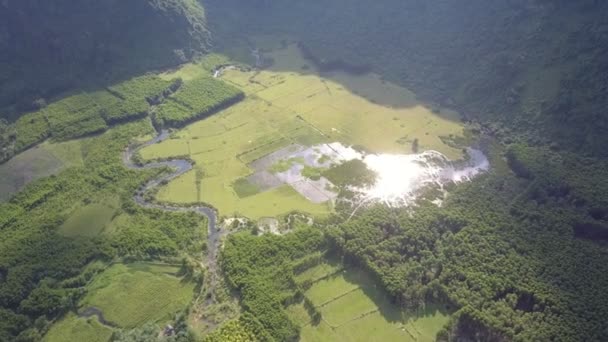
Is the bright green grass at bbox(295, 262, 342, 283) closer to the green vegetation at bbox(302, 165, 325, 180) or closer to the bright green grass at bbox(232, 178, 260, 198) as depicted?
the bright green grass at bbox(232, 178, 260, 198)

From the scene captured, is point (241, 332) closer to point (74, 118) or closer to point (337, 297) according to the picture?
point (337, 297)

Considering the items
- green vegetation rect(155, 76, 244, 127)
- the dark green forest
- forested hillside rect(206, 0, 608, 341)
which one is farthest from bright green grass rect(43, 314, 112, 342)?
green vegetation rect(155, 76, 244, 127)

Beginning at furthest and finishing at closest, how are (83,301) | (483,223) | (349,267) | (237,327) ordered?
(483,223) → (349,267) → (83,301) → (237,327)

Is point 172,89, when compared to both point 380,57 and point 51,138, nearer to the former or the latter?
point 51,138

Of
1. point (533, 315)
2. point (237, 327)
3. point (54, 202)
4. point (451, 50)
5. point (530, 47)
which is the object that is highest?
→ point (530, 47)

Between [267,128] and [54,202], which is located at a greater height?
[267,128]

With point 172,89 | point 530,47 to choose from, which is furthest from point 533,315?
point 172,89

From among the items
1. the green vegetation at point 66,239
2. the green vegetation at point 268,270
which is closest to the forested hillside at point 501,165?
the green vegetation at point 268,270
